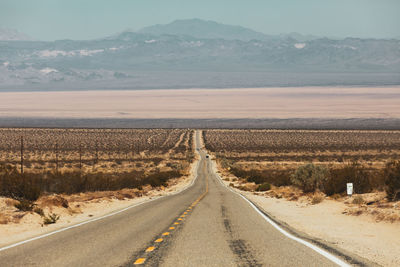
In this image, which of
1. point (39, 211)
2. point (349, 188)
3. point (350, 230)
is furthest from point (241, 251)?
point (349, 188)

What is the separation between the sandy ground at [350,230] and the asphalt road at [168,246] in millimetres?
1071

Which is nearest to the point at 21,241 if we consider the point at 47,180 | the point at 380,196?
the point at 380,196

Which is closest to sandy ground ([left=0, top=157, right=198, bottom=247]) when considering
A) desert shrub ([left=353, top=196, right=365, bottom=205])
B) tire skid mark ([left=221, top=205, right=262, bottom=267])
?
tire skid mark ([left=221, top=205, right=262, bottom=267])

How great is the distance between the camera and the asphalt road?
9836 millimetres

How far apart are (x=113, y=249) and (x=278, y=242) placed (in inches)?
149

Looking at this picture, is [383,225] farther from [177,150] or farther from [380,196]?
[177,150]

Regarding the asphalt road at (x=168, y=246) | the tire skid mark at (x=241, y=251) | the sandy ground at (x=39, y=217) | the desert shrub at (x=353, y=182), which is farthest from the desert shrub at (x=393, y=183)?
the sandy ground at (x=39, y=217)

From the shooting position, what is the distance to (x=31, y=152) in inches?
4267

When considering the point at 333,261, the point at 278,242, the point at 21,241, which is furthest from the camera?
the point at 21,241

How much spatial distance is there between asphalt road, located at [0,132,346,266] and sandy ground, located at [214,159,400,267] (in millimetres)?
1071

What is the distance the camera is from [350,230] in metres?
14.3

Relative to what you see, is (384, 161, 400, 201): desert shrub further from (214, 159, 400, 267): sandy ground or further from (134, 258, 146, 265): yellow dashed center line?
(134, 258, 146, 265): yellow dashed center line

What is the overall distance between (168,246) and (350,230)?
224 inches

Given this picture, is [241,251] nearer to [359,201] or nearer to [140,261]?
[140,261]
